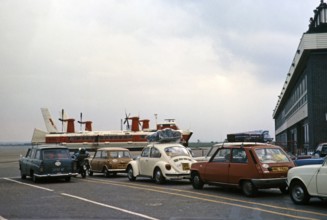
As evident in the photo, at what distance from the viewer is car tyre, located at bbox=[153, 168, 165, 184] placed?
754 inches

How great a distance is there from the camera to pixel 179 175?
19000 millimetres

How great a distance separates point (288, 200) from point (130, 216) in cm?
523

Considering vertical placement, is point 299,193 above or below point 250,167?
below

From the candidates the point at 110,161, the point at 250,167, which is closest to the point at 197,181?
the point at 250,167

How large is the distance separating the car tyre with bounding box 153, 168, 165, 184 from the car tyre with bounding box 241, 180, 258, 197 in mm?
5182

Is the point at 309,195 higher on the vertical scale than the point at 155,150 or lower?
lower

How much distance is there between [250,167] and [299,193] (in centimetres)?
211

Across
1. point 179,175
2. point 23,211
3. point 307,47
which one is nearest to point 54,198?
point 23,211

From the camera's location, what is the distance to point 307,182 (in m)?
12.2

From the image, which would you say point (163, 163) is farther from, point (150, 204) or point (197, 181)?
point (150, 204)

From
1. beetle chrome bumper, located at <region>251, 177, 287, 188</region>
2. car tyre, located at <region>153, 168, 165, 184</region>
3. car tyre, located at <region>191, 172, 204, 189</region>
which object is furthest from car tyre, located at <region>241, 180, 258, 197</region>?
car tyre, located at <region>153, 168, 165, 184</region>

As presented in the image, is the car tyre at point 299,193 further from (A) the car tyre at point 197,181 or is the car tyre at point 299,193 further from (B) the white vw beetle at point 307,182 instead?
(A) the car tyre at point 197,181

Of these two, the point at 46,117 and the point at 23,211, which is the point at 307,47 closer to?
the point at 23,211

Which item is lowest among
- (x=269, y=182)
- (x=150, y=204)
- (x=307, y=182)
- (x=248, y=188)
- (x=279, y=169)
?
(x=150, y=204)
